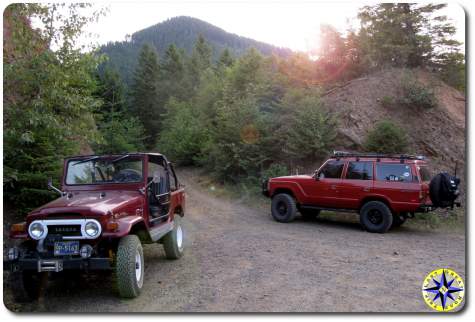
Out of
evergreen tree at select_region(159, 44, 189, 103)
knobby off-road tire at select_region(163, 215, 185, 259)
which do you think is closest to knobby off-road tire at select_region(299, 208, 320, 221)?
knobby off-road tire at select_region(163, 215, 185, 259)

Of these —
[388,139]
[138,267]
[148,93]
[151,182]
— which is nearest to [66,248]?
[138,267]

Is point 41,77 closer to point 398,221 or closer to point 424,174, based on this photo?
point 424,174

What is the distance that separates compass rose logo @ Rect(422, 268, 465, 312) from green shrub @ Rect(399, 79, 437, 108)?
1015 cm

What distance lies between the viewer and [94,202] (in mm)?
5156

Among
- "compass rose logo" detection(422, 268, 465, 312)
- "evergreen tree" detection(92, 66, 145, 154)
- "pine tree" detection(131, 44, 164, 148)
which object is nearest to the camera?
"compass rose logo" detection(422, 268, 465, 312)

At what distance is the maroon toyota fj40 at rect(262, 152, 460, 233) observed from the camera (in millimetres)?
8508

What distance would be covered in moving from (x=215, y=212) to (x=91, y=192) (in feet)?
21.9

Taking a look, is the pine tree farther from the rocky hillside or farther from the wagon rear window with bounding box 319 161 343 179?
the wagon rear window with bounding box 319 161 343 179

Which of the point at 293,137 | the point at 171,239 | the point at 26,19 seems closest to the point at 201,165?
the point at 293,137

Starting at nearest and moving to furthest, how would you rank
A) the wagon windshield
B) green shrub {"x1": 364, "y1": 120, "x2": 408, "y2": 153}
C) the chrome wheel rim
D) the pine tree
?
the chrome wheel rim < the wagon windshield < green shrub {"x1": 364, "y1": 120, "x2": 408, "y2": 153} < the pine tree

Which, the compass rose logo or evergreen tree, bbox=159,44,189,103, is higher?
evergreen tree, bbox=159,44,189,103

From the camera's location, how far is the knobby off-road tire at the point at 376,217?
8969 mm

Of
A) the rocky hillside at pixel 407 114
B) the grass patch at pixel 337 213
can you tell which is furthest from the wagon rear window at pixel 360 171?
the rocky hillside at pixel 407 114

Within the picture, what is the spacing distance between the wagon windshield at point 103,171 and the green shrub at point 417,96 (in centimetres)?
1132
